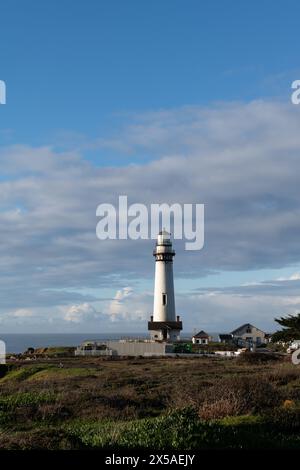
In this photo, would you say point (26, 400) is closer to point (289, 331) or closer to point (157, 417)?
point (157, 417)

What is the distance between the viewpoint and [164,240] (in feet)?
247

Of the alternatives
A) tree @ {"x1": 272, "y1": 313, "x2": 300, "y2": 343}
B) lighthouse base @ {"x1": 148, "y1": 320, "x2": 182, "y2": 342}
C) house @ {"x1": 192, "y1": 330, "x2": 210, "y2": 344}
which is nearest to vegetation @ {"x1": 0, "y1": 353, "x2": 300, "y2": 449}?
tree @ {"x1": 272, "y1": 313, "x2": 300, "y2": 343}

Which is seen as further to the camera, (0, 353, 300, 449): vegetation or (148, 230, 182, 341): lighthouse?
(148, 230, 182, 341): lighthouse

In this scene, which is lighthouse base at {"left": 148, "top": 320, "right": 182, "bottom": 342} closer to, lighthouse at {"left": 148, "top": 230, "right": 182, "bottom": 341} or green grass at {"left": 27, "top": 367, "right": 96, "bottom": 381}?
lighthouse at {"left": 148, "top": 230, "right": 182, "bottom": 341}

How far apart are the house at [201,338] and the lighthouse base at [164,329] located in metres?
16.7

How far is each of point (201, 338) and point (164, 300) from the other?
2011cm

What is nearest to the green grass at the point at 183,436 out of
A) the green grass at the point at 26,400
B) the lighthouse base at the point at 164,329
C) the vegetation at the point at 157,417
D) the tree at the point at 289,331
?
the vegetation at the point at 157,417

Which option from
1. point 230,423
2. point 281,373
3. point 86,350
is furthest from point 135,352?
point 230,423

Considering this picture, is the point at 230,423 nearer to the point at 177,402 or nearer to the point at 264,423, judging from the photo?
the point at 264,423

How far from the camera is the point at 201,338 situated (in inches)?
3605

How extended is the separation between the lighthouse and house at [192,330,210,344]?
15.5 metres

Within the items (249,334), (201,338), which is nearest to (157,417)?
(201,338)

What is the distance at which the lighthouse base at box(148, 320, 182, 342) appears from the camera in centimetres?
7306
